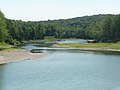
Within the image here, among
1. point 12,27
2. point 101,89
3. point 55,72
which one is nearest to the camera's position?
point 101,89

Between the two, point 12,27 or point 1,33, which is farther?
point 12,27

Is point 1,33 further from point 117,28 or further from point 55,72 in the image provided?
point 117,28

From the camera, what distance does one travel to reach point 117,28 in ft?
547

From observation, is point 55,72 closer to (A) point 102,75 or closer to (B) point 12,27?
(A) point 102,75

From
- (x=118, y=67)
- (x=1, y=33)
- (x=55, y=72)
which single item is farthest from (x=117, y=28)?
(x=55, y=72)

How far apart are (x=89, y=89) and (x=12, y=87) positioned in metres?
10.7

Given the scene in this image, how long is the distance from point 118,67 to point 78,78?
17.0 metres

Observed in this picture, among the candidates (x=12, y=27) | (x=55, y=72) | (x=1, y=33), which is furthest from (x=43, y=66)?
(x=12, y=27)

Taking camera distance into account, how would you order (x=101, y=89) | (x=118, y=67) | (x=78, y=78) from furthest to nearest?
(x=118, y=67) < (x=78, y=78) < (x=101, y=89)

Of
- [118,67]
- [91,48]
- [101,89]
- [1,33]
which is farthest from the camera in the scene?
[91,48]

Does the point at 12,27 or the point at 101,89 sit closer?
the point at 101,89

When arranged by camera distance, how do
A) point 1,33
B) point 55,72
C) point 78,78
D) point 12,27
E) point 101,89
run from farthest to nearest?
1. point 12,27
2. point 1,33
3. point 55,72
4. point 78,78
5. point 101,89

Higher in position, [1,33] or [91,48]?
[1,33]

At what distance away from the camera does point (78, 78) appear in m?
56.4
